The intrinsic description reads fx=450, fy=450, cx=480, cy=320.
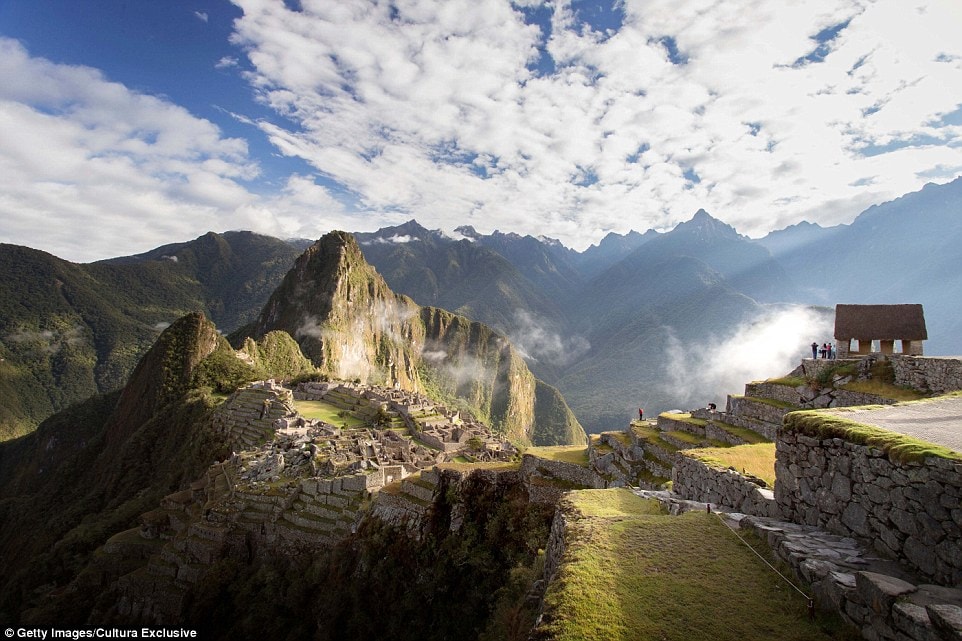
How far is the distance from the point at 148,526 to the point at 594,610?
32.8 metres

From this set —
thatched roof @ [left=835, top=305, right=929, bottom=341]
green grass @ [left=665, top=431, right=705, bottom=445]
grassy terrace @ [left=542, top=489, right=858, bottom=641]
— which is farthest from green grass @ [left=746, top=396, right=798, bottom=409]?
grassy terrace @ [left=542, top=489, right=858, bottom=641]

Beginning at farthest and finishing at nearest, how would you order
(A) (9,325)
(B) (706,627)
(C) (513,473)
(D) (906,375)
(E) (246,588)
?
1. (A) (9,325)
2. (E) (246,588)
3. (C) (513,473)
4. (D) (906,375)
5. (B) (706,627)

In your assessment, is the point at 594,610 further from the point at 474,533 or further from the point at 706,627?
the point at 474,533

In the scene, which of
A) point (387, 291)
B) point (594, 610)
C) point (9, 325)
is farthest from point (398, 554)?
point (9, 325)

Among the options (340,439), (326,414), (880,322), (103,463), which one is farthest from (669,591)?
(103,463)

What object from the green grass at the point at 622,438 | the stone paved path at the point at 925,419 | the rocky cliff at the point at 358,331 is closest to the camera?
the stone paved path at the point at 925,419

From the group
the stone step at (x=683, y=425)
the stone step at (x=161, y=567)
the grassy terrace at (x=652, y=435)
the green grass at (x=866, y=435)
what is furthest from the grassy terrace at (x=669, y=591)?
the stone step at (x=161, y=567)

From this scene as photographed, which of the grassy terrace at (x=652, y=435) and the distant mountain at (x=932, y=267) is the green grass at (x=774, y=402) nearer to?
the grassy terrace at (x=652, y=435)

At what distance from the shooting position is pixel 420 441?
47.9m

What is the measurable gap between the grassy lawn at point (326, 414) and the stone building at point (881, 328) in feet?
150

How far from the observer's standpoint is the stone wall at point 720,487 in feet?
29.1

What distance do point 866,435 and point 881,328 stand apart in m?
16.5

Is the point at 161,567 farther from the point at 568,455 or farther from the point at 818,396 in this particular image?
the point at 818,396

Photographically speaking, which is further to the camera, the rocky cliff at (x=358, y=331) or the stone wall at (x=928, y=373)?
the rocky cliff at (x=358, y=331)
